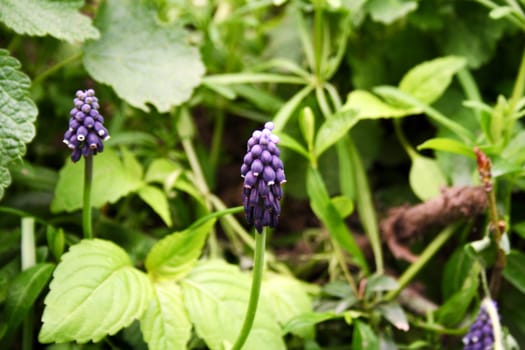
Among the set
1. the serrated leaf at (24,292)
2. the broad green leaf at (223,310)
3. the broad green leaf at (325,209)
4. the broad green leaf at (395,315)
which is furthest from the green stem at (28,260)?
the broad green leaf at (395,315)

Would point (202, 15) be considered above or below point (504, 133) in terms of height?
above

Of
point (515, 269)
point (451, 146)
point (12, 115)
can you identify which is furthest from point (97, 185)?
point (515, 269)

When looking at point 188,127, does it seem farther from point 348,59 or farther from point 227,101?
point 348,59

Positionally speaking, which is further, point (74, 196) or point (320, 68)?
point (320, 68)

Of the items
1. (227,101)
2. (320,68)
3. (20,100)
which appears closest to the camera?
(20,100)

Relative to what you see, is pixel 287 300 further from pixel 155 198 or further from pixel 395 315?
pixel 155 198

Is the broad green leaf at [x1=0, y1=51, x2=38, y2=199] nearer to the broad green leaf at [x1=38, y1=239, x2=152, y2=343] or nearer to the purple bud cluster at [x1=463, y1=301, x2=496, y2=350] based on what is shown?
the broad green leaf at [x1=38, y1=239, x2=152, y2=343]

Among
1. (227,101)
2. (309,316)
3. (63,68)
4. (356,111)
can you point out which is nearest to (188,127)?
(227,101)
